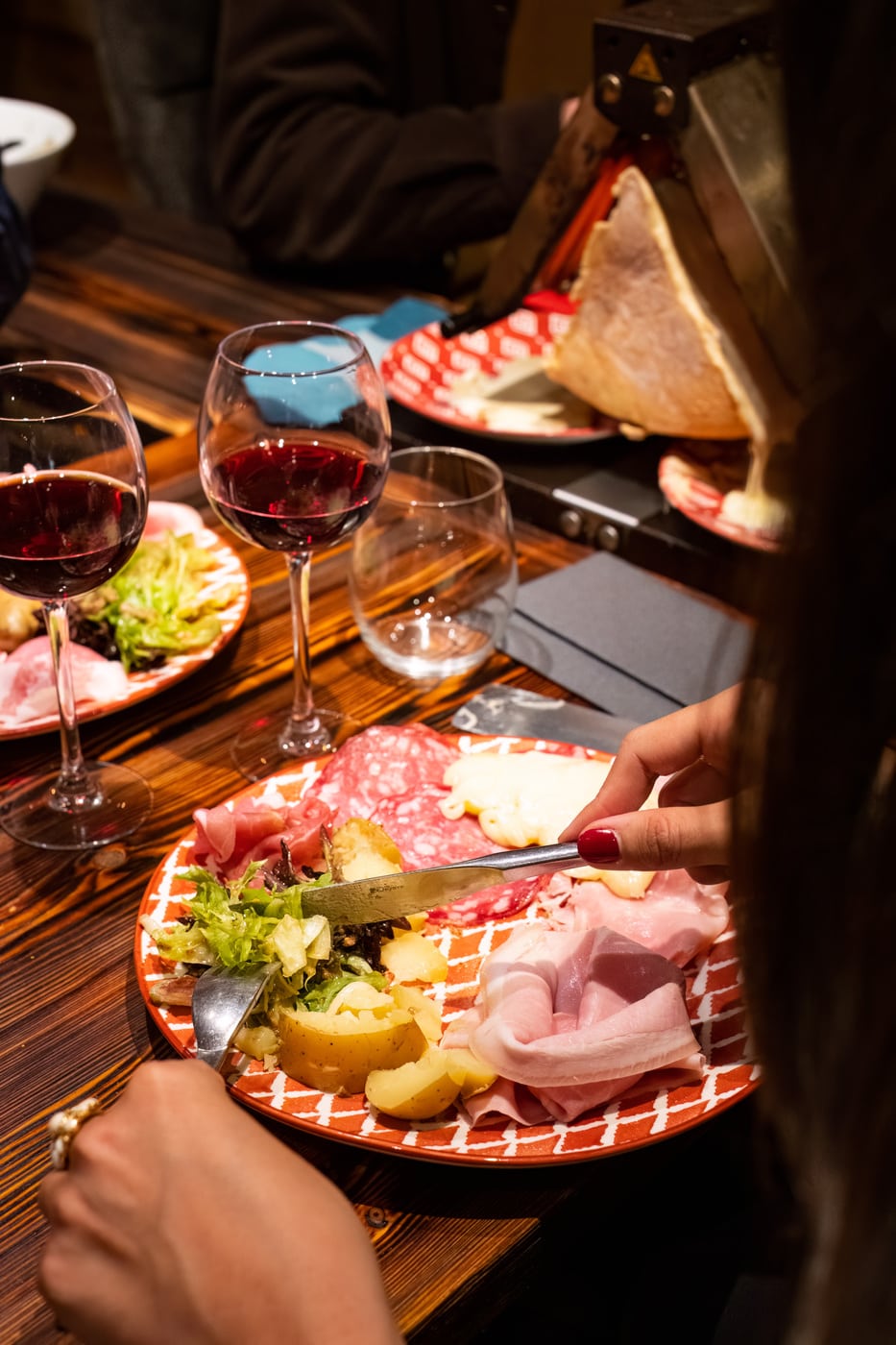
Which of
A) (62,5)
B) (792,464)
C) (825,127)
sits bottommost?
(62,5)

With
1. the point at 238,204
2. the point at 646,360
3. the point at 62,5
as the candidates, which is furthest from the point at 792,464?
the point at 62,5

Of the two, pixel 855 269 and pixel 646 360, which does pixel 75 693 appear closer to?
pixel 646 360

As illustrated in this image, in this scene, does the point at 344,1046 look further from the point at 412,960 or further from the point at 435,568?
the point at 435,568

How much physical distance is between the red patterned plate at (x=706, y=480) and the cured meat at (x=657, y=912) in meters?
0.61

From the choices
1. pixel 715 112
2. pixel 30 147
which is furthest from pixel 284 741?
pixel 30 147

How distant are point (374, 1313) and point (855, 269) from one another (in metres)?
0.56

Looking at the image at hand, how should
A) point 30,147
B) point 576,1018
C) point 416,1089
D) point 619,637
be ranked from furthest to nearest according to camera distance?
point 30,147 < point 619,637 < point 576,1018 < point 416,1089

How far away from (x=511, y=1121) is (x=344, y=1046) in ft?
0.39

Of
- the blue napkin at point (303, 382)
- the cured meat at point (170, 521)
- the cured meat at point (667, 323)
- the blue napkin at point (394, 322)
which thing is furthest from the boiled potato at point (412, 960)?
the blue napkin at point (394, 322)

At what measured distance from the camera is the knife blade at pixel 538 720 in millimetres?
1239

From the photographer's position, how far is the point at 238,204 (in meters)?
2.56

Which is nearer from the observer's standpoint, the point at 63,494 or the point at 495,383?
the point at 63,494

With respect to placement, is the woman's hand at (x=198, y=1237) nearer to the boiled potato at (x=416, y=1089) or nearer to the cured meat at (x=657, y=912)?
the boiled potato at (x=416, y=1089)

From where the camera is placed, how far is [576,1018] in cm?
92
